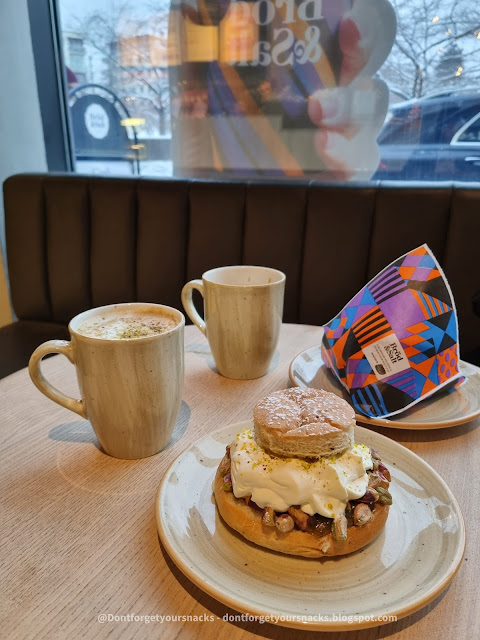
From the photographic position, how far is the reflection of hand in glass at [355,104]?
1.99 meters

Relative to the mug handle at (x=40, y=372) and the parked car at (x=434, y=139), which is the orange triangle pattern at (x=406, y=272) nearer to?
the mug handle at (x=40, y=372)

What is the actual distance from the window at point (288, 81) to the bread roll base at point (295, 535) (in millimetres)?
1901

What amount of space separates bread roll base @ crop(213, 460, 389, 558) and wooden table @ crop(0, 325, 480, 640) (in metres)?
0.08

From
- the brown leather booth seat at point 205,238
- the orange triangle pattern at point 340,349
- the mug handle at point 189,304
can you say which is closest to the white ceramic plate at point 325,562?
the orange triangle pattern at point 340,349

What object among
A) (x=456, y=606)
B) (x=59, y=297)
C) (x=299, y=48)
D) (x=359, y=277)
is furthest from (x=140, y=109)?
(x=456, y=606)

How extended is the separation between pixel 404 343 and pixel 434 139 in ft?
5.32

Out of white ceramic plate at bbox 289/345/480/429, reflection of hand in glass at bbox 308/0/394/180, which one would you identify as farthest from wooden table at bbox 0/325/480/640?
reflection of hand in glass at bbox 308/0/394/180

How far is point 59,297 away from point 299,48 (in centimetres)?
154

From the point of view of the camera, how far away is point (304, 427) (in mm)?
583

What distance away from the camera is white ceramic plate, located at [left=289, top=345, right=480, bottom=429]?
79 cm

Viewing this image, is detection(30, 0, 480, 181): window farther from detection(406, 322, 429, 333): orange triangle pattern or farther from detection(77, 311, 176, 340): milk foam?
detection(77, 311, 176, 340): milk foam

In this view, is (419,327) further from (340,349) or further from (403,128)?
(403,128)

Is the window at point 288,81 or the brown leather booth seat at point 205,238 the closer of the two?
the brown leather booth seat at point 205,238

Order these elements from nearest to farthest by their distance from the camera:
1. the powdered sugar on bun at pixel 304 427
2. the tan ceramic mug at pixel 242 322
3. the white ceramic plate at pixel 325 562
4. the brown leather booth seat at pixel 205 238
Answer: the white ceramic plate at pixel 325 562 → the powdered sugar on bun at pixel 304 427 → the tan ceramic mug at pixel 242 322 → the brown leather booth seat at pixel 205 238
